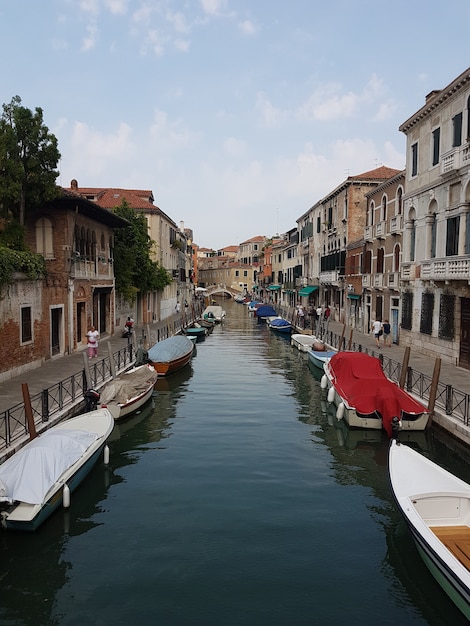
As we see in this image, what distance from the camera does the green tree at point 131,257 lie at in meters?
32.3

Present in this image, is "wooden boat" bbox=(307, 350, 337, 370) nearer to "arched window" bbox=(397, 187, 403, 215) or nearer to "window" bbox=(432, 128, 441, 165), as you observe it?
"arched window" bbox=(397, 187, 403, 215)

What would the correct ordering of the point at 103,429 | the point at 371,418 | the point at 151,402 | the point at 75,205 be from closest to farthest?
the point at 103,429
the point at 371,418
the point at 151,402
the point at 75,205

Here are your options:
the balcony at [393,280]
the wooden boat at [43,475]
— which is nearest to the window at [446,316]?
the balcony at [393,280]

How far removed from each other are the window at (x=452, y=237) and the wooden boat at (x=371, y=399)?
6.09 m

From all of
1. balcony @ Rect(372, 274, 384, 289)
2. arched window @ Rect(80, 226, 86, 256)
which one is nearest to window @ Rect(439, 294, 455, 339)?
balcony @ Rect(372, 274, 384, 289)

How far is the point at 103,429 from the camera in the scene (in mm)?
11672

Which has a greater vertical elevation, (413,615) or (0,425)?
(0,425)

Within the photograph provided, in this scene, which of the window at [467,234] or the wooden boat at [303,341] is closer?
the window at [467,234]

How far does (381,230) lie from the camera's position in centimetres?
2805

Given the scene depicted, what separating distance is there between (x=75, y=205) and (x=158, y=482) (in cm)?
1474

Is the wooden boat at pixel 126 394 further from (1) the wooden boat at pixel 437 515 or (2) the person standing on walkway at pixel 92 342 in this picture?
(1) the wooden boat at pixel 437 515

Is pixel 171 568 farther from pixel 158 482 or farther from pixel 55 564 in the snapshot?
pixel 158 482

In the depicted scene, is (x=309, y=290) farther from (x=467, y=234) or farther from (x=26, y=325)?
(x=26, y=325)

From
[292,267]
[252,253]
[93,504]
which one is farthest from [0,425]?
[252,253]
